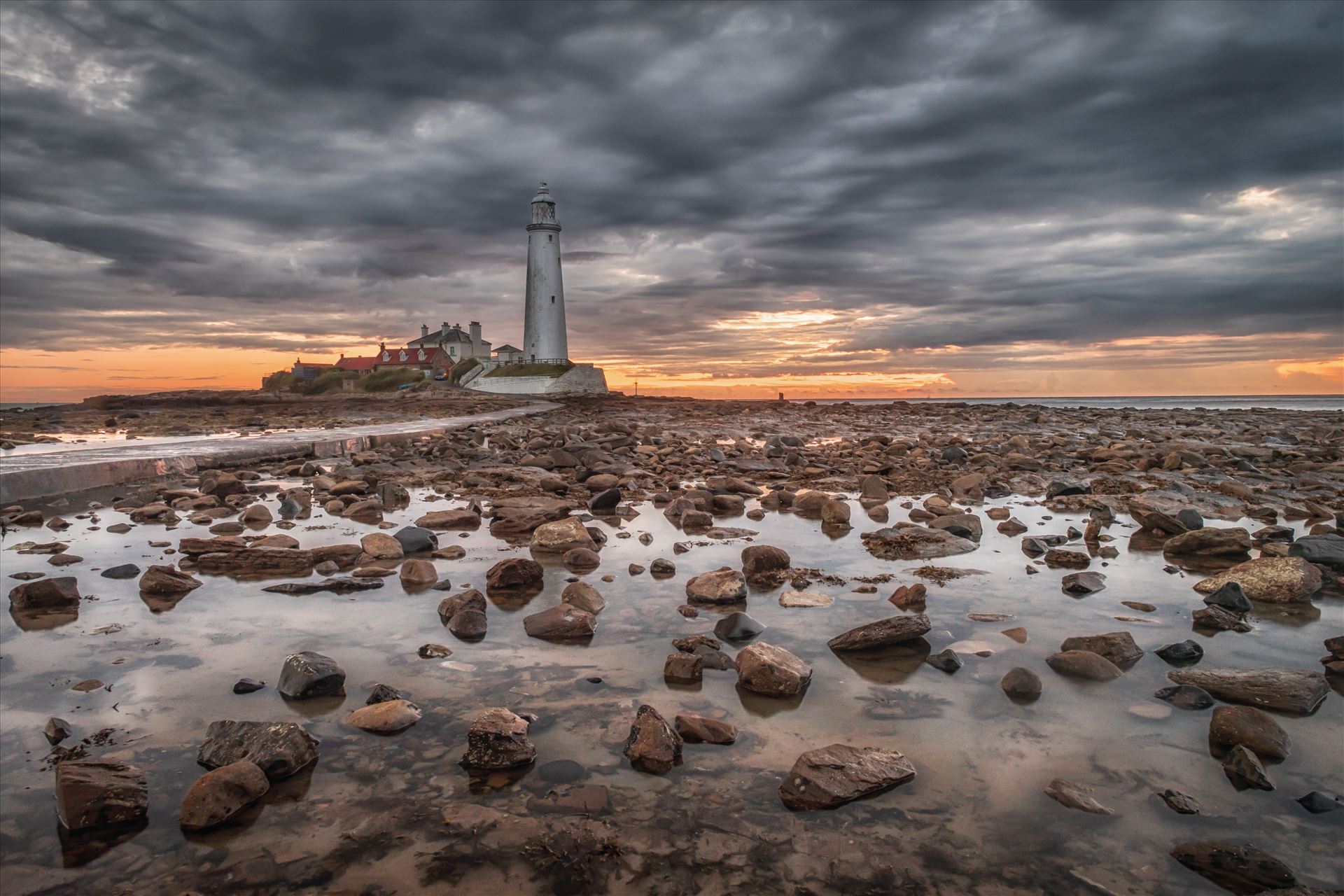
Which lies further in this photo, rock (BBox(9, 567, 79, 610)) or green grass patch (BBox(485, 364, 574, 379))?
green grass patch (BBox(485, 364, 574, 379))

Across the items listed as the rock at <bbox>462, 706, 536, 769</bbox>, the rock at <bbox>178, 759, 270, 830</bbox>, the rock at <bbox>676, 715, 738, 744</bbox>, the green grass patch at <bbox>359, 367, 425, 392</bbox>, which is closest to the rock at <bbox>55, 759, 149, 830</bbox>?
the rock at <bbox>178, 759, 270, 830</bbox>

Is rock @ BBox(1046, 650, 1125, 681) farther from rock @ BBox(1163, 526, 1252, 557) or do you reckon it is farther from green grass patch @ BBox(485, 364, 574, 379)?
green grass patch @ BBox(485, 364, 574, 379)

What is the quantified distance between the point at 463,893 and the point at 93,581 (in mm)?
3942

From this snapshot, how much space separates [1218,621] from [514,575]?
12.1 ft

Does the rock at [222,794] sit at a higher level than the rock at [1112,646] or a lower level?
higher

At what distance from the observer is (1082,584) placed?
13.5 feet

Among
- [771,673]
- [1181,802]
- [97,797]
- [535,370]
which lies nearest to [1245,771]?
[1181,802]

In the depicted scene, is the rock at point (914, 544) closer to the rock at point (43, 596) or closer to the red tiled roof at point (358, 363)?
the rock at point (43, 596)

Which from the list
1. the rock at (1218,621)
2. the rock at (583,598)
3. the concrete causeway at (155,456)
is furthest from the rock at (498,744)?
the concrete causeway at (155,456)

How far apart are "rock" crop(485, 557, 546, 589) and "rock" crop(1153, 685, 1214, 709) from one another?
10.1 feet

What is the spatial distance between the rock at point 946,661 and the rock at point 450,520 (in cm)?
412

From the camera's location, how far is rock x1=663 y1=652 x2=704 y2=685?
110 inches

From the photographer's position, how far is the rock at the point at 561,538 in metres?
5.20

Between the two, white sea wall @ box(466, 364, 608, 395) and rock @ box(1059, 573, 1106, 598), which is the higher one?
white sea wall @ box(466, 364, 608, 395)
